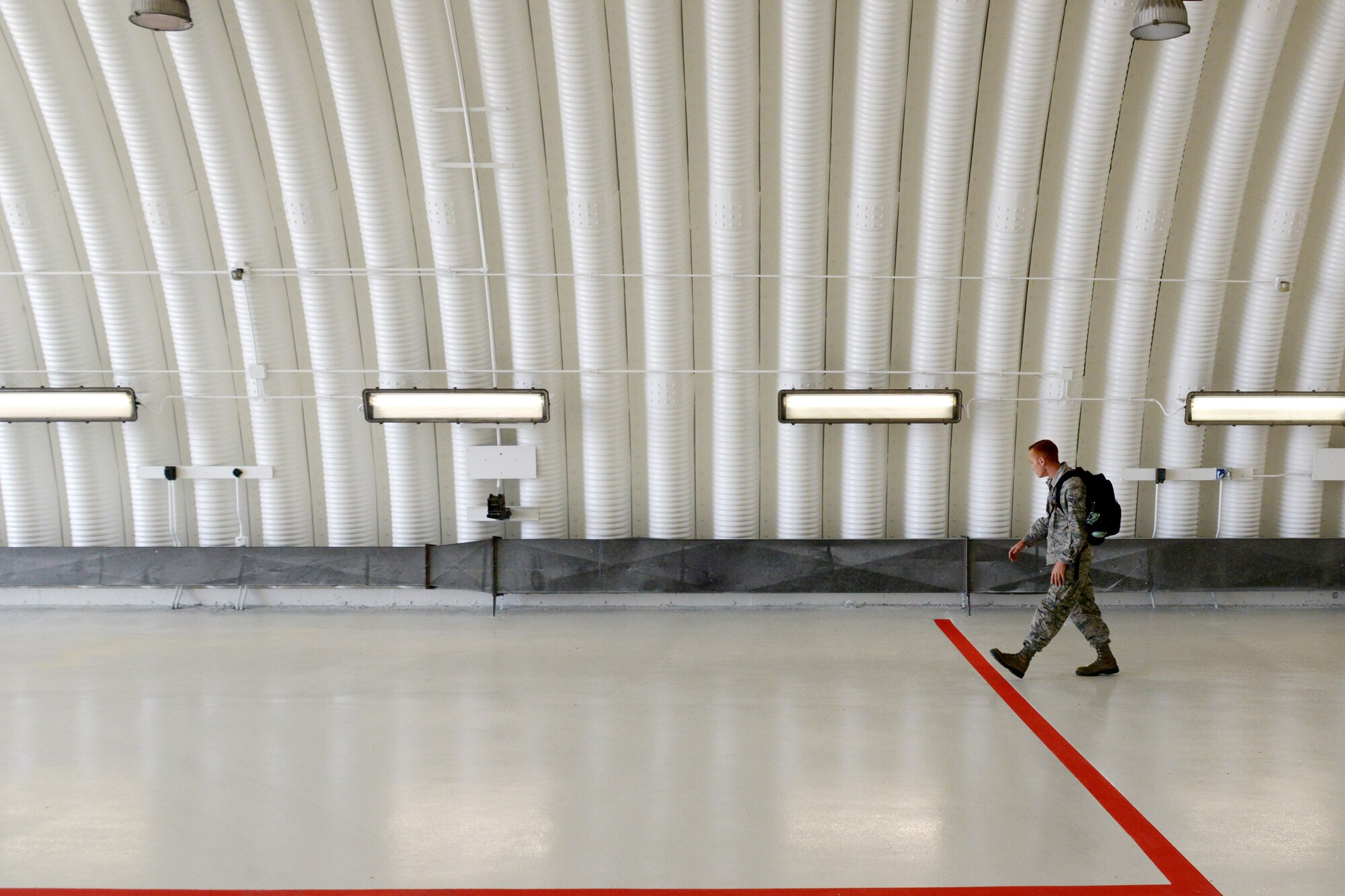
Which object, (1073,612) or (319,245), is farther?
(319,245)

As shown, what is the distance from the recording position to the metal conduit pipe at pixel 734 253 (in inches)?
247

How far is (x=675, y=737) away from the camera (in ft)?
16.8

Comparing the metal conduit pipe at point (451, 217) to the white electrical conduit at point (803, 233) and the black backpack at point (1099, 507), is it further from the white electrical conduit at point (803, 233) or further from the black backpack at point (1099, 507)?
the black backpack at point (1099, 507)

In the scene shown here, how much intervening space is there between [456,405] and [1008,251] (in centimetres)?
497

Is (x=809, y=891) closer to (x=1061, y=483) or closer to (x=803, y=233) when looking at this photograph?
(x=1061, y=483)

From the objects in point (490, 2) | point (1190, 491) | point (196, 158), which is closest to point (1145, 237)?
point (1190, 491)

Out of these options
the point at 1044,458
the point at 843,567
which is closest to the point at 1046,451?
the point at 1044,458

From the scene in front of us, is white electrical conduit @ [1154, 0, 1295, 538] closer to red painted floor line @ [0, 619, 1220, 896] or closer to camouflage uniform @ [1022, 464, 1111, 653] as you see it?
camouflage uniform @ [1022, 464, 1111, 653]

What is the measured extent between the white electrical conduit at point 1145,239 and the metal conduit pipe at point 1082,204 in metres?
0.26

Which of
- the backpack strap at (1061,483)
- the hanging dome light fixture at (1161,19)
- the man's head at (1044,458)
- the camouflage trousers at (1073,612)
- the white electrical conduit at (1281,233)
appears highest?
the hanging dome light fixture at (1161,19)

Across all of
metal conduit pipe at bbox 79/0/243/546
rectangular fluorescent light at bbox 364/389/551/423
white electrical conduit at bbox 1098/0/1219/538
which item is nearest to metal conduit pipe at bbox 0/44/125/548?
metal conduit pipe at bbox 79/0/243/546

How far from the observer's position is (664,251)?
7.11 m

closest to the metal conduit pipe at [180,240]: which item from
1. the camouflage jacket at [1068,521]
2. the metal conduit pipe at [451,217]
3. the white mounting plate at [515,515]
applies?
the metal conduit pipe at [451,217]

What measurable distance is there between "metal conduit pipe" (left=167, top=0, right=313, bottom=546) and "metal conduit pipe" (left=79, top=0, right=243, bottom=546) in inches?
7.3
